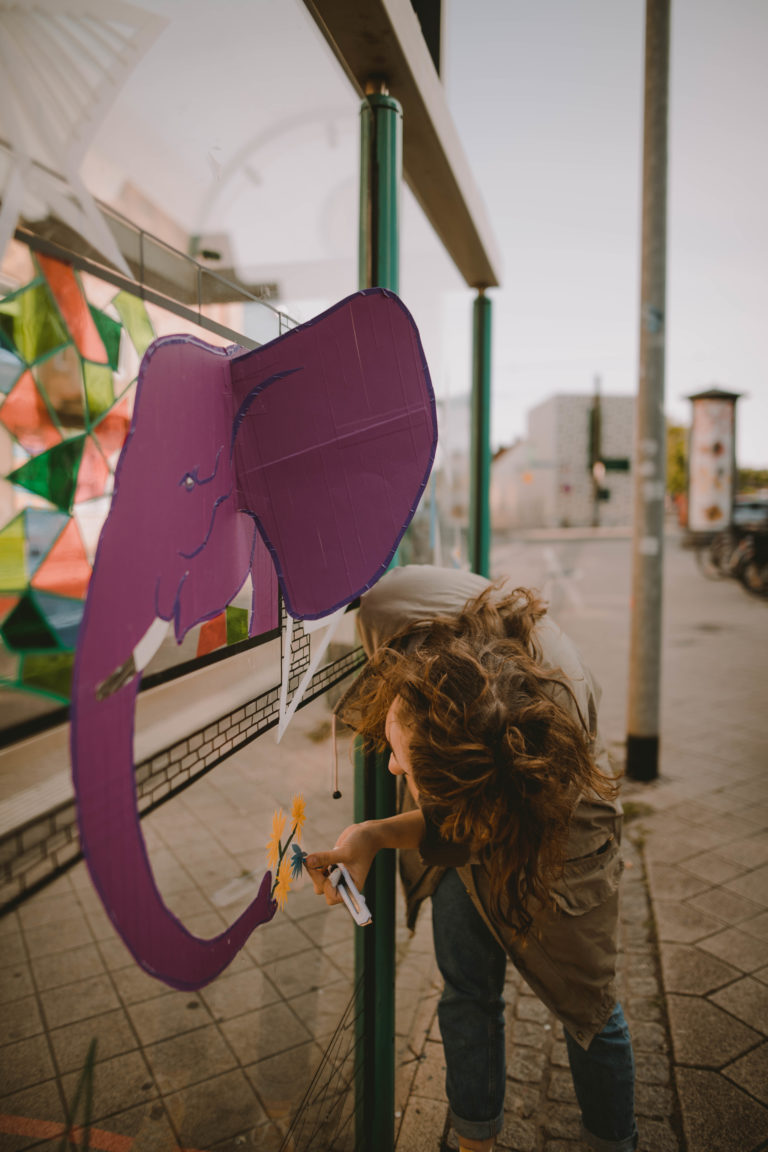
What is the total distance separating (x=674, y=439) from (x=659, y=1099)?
46.5m

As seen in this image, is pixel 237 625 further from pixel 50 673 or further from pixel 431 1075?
pixel 431 1075

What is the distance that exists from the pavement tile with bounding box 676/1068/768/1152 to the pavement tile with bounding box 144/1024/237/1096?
Result: 1.09 m

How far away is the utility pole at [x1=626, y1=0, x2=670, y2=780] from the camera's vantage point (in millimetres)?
3605

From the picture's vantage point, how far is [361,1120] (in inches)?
60.7

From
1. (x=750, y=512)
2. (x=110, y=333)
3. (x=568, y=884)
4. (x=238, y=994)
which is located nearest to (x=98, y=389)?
(x=110, y=333)

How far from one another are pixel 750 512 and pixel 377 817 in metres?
17.2

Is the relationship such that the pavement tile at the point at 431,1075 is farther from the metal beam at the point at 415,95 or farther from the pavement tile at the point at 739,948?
the metal beam at the point at 415,95

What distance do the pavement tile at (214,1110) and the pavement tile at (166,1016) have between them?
0.23 m

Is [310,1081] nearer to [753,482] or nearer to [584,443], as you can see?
[584,443]

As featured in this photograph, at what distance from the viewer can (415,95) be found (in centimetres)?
131

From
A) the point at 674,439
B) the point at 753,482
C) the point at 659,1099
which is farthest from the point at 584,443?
the point at 659,1099

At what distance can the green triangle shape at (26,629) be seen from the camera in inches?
20.8

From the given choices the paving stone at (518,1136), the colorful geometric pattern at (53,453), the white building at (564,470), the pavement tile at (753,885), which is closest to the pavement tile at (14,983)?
the colorful geometric pattern at (53,453)

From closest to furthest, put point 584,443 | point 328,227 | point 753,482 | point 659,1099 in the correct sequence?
point 328,227 < point 659,1099 < point 584,443 < point 753,482
